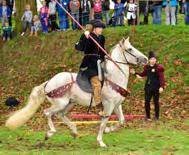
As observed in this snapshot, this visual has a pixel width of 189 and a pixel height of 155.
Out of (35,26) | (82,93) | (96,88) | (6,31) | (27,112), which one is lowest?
(27,112)

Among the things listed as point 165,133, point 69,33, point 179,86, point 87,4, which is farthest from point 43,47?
point 165,133

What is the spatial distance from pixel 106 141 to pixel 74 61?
381 inches

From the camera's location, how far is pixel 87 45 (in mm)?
13906

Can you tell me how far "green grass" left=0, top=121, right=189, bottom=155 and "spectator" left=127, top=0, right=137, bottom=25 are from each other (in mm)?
9297

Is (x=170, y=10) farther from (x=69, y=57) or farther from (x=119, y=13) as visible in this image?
(x=69, y=57)

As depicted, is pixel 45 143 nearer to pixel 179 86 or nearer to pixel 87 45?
pixel 87 45

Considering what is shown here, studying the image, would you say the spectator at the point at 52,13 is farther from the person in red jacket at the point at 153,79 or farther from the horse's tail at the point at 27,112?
the horse's tail at the point at 27,112

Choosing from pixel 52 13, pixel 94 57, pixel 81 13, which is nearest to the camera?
pixel 94 57

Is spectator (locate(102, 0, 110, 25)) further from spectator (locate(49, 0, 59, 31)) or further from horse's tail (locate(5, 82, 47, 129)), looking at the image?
horse's tail (locate(5, 82, 47, 129))


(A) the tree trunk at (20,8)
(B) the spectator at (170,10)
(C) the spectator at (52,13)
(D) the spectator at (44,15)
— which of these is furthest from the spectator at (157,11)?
(A) the tree trunk at (20,8)

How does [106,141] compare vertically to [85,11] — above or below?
below

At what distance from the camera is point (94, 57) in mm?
14070

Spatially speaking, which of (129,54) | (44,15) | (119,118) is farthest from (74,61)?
(129,54)

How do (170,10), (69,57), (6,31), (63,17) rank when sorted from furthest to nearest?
1. (6,31)
2. (63,17)
3. (170,10)
4. (69,57)
